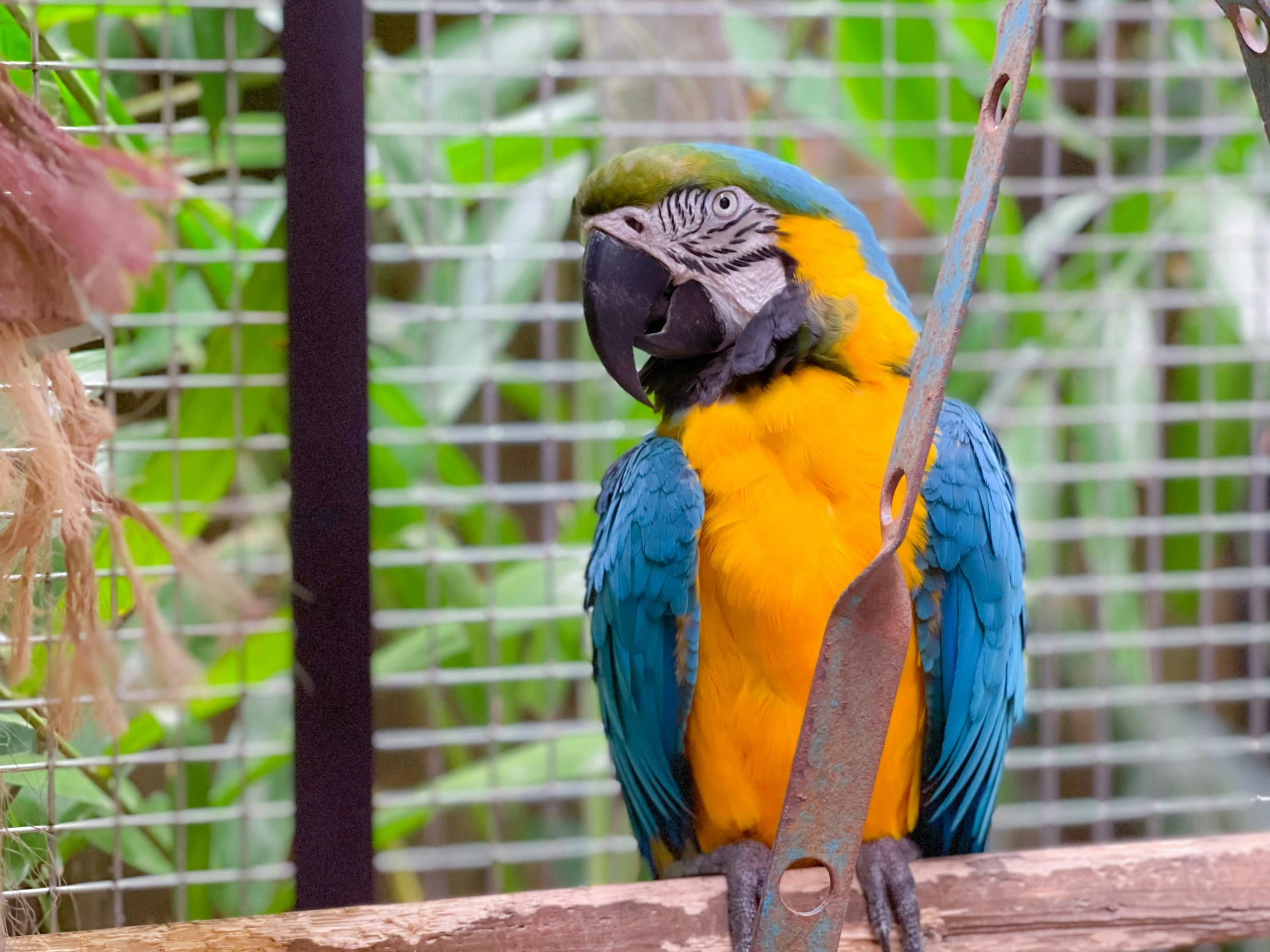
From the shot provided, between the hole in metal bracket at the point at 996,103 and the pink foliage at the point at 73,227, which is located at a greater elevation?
the hole in metal bracket at the point at 996,103

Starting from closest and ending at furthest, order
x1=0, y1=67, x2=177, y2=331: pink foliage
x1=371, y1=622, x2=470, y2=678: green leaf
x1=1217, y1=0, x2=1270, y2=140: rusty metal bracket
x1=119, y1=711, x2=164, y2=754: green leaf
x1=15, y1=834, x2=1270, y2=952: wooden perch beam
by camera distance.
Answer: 1. x1=0, y1=67, x2=177, y2=331: pink foliage
2. x1=1217, y1=0, x2=1270, y2=140: rusty metal bracket
3. x1=15, y1=834, x2=1270, y2=952: wooden perch beam
4. x1=119, y1=711, x2=164, y2=754: green leaf
5. x1=371, y1=622, x2=470, y2=678: green leaf

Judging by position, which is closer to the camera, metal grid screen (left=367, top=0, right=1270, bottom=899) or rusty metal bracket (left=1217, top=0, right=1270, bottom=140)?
rusty metal bracket (left=1217, top=0, right=1270, bottom=140)

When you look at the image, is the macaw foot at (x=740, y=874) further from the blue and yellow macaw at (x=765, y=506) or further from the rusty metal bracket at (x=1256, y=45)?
the rusty metal bracket at (x=1256, y=45)

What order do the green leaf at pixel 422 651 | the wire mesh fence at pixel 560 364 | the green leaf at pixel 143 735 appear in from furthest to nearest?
1. the green leaf at pixel 422 651
2. the wire mesh fence at pixel 560 364
3. the green leaf at pixel 143 735

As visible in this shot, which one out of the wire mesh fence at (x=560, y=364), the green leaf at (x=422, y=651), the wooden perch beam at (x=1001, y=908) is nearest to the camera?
the wooden perch beam at (x=1001, y=908)

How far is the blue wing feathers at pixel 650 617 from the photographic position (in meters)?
0.68

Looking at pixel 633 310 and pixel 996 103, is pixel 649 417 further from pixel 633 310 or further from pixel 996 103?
pixel 996 103

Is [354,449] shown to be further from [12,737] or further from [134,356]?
[134,356]

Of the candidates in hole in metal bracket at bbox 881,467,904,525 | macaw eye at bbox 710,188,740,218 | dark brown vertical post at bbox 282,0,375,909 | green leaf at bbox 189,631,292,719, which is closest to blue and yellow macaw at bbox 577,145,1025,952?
macaw eye at bbox 710,188,740,218

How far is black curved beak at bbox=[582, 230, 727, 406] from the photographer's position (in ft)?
2.31

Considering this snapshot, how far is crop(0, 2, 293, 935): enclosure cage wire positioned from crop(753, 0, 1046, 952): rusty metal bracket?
43 centimetres

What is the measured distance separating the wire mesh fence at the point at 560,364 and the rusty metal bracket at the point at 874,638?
2.07ft

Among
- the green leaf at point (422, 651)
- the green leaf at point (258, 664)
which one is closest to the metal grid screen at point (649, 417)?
the green leaf at point (422, 651)

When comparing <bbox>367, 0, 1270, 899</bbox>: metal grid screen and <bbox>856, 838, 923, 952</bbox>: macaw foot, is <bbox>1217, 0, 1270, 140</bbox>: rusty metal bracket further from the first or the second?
<bbox>367, 0, 1270, 899</bbox>: metal grid screen
